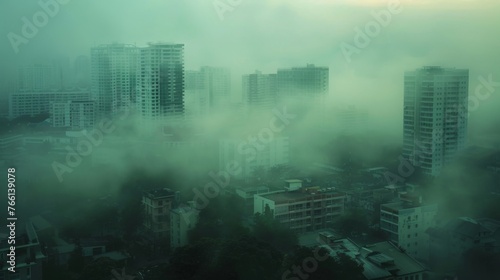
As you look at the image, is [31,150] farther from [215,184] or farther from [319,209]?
[319,209]

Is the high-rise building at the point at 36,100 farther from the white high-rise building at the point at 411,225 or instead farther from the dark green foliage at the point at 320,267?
the dark green foliage at the point at 320,267

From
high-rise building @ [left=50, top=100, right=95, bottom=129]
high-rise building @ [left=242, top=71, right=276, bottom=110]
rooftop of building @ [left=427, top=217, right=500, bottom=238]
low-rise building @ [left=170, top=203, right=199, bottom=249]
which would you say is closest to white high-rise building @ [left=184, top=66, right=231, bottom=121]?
high-rise building @ [left=242, top=71, right=276, bottom=110]

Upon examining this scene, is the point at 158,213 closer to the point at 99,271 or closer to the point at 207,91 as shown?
the point at 99,271

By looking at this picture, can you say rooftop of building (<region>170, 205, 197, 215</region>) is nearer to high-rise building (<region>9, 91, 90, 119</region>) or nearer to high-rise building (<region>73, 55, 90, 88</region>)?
high-rise building (<region>9, 91, 90, 119</region>)

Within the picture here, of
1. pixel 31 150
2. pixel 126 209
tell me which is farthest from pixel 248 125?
pixel 126 209

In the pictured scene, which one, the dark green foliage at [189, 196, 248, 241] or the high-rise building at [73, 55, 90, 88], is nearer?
the dark green foliage at [189, 196, 248, 241]
